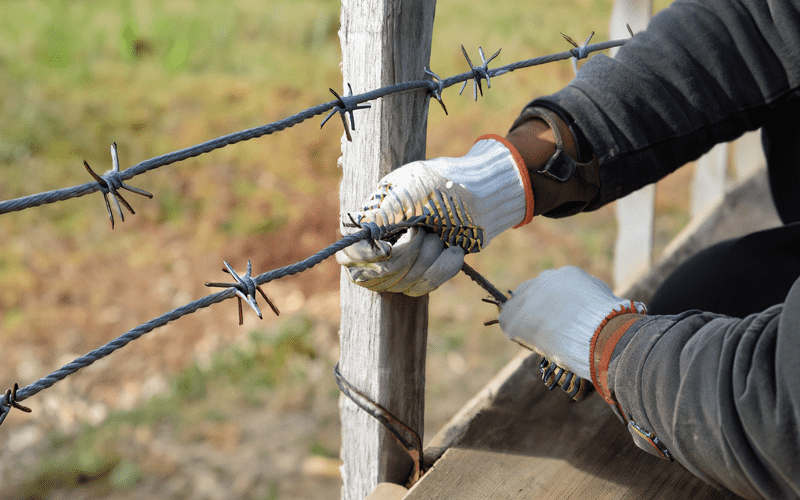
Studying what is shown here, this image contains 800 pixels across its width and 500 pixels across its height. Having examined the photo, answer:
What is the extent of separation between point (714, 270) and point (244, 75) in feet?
17.2

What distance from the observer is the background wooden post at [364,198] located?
3.49 ft

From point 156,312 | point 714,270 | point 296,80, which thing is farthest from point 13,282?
point 714,270

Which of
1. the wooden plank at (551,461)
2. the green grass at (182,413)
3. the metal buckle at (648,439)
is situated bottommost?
the green grass at (182,413)

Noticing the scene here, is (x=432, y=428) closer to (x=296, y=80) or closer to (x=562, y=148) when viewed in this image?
(x=562, y=148)

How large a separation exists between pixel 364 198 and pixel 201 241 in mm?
3242

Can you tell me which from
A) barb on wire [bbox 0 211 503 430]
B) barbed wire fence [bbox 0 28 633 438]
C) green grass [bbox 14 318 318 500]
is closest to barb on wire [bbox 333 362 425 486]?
barbed wire fence [bbox 0 28 633 438]

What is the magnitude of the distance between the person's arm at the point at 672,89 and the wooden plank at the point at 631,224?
109 cm

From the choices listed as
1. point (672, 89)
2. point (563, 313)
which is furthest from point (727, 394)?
point (672, 89)

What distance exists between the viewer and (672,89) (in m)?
1.34

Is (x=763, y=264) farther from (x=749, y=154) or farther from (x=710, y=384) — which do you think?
(x=749, y=154)

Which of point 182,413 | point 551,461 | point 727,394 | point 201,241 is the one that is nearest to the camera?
point 727,394

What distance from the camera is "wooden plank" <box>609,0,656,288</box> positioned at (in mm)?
2392

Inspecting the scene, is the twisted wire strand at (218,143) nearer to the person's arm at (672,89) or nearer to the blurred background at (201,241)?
the person's arm at (672,89)

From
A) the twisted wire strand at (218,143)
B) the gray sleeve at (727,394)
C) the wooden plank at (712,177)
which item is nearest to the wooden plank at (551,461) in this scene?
the gray sleeve at (727,394)
